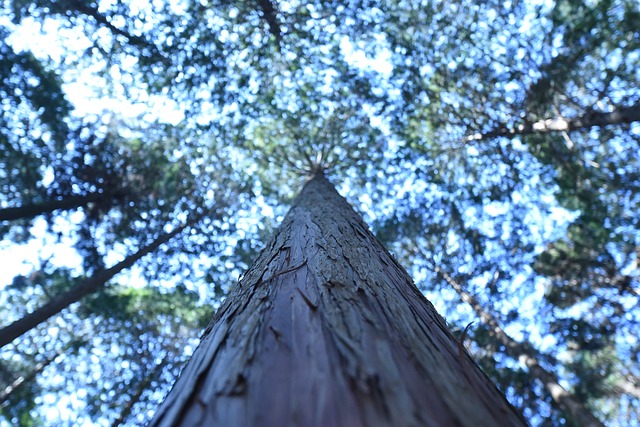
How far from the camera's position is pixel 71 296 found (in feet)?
31.1

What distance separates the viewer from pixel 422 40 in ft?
36.0

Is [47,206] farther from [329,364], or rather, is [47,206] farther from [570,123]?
[570,123]

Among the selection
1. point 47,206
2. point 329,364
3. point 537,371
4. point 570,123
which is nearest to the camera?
point 329,364

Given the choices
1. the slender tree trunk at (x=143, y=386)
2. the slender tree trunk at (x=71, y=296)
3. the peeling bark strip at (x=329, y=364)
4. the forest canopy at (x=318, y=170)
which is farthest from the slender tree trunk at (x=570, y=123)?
the slender tree trunk at (x=143, y=386)

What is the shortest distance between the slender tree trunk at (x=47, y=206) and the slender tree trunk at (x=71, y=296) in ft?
6.25

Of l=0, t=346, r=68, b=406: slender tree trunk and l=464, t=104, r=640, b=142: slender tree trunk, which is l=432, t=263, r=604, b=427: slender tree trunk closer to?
l=464, t=104, r=640, b=142: slender tree trunk

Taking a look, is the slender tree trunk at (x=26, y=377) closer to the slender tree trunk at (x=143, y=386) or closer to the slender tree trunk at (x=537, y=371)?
the slender tree trunk at (x=143, y=386)

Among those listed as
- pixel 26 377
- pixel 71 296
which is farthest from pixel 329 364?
pixel 26 377

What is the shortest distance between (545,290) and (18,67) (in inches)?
605

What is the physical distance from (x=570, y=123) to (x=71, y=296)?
11.6 metres

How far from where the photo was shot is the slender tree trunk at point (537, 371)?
23.1 feet

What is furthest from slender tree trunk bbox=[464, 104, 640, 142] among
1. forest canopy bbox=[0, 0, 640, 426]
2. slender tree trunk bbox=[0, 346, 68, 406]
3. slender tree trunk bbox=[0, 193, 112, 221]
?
slender tree trunk bbox=[0, 346, 68, 406]

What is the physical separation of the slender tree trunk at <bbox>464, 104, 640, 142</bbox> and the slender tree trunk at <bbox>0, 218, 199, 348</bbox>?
9425 mm

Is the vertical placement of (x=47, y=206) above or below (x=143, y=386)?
above
